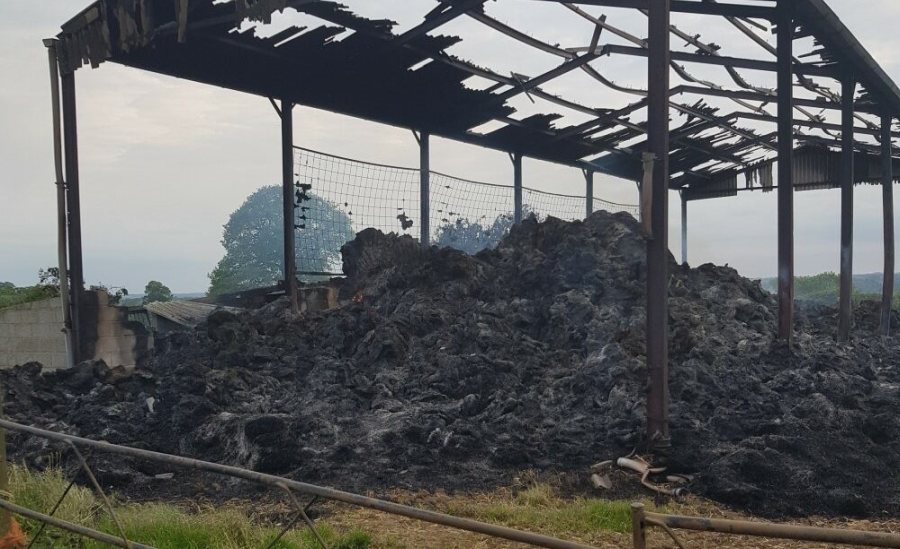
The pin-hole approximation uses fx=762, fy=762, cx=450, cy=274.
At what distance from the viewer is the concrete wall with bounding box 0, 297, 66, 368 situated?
945 centimetres

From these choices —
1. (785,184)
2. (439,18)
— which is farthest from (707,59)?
(439,18)

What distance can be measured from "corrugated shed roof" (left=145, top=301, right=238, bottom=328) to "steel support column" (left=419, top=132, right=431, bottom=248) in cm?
326

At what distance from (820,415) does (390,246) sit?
6.77 metres

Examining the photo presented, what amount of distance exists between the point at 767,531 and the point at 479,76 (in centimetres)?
964

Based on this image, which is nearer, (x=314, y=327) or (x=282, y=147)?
(x=314, y=327)

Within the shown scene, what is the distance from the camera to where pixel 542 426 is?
7242 millimetres

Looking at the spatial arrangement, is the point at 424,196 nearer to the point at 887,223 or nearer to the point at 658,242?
the point at 658,242

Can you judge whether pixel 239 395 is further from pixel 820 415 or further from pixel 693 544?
pixel 820 415

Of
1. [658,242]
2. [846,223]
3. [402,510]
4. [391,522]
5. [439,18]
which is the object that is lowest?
[391,522]

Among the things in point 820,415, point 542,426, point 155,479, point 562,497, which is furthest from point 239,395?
point 820,415

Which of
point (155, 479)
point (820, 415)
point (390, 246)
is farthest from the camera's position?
point (390, 246)

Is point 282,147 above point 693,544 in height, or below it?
above

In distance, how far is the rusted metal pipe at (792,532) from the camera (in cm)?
225

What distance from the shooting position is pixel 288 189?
10609 mm
